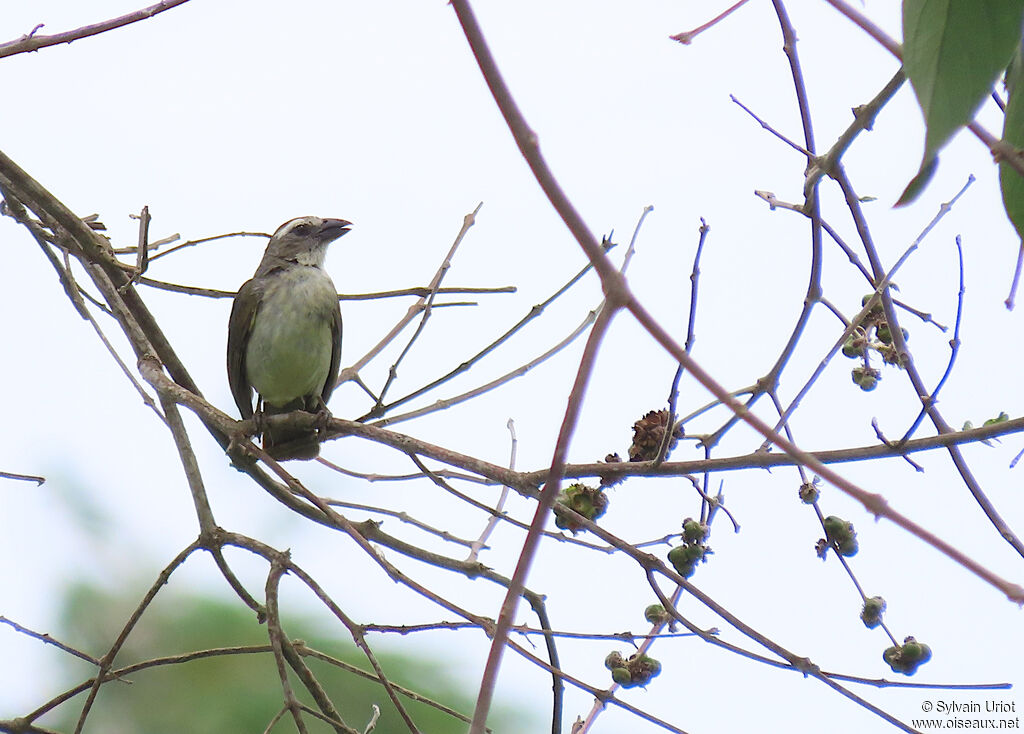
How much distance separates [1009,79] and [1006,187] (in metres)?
0.25

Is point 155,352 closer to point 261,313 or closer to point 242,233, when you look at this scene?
point 242,233

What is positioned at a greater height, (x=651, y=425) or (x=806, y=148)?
(x=806, y=148)

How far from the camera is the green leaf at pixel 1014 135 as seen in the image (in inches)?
57.2

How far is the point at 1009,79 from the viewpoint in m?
1.61

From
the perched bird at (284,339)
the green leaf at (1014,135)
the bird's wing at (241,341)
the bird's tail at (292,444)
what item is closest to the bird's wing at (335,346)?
the perched bird at (284,339)

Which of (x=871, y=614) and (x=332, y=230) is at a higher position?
(x=332, y=230)

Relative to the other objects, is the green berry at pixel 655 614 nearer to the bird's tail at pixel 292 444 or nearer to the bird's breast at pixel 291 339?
the bird's tail at pixel 292 444

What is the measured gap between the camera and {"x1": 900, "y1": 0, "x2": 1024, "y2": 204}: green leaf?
123 cm

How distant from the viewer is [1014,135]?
1.56 metres

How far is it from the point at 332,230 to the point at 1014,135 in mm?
5841

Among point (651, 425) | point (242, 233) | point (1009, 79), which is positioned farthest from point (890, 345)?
point (242, 233)

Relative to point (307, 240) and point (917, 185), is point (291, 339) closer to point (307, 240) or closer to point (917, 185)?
point (307, 240)

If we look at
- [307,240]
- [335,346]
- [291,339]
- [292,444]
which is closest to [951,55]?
[292,444]

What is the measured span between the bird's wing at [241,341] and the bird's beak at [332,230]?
602 mm
